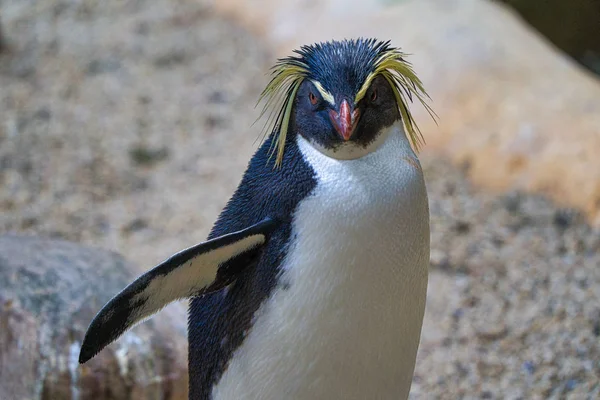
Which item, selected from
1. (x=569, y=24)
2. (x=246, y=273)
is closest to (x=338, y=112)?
(x=246, y=273)

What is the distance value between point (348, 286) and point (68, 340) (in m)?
0.88

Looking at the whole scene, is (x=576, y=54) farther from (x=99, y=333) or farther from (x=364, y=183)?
(x=99, y=333)

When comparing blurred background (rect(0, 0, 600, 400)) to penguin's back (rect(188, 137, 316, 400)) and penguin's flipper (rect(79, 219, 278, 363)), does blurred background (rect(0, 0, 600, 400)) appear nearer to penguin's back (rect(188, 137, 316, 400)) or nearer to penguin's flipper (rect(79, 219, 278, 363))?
penguin's back (rect(188, 137, 316, 400))

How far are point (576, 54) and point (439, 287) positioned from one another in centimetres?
244

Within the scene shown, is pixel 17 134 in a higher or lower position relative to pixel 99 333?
lower

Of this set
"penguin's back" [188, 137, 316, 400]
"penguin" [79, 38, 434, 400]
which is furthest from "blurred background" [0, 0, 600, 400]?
"penguin" [79, 38, 434, 400]

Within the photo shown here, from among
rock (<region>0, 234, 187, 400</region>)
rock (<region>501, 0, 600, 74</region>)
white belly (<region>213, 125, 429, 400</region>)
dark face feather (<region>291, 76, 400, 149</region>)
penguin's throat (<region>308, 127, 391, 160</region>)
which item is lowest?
rock (<region>501, 0, 600, 74</region>)

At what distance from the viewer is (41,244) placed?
7.11 ft

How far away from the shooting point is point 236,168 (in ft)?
11.8

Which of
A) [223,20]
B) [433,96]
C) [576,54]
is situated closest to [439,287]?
[433,96]

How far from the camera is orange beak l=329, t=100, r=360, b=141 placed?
132cm

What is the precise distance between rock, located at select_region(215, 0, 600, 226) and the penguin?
1.91 m

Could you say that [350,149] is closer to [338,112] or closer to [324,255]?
[338,112]

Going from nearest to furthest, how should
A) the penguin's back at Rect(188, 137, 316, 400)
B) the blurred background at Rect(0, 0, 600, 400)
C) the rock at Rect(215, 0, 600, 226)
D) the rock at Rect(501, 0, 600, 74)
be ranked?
the penguin's back at Rect(188, 137, 316, 400) < the blurred background at Rect(0, 0, 600, 400) < the rock at Rect(215, 0, 600, 226) < the rock at Rect(501, 0, 600, 74)
